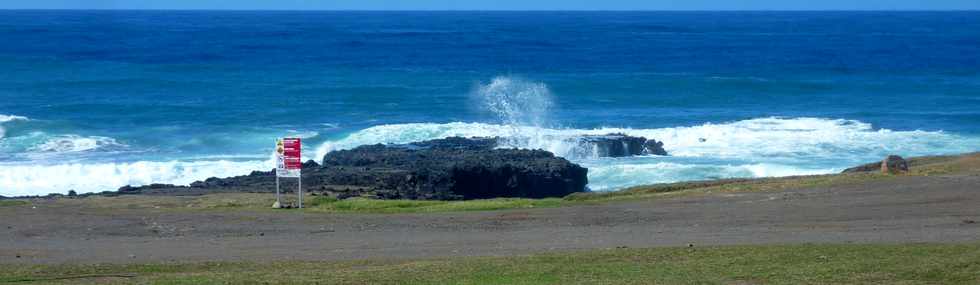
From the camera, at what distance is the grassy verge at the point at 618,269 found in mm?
13672

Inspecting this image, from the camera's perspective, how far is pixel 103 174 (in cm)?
3734

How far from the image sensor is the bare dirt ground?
56.9ft

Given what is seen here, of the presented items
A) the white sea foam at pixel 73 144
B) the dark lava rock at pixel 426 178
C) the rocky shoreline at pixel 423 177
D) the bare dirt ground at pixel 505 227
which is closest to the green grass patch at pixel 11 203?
the bare dirt ground at pixel 505 227

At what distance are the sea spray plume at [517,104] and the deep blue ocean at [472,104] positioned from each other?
5.9 inches

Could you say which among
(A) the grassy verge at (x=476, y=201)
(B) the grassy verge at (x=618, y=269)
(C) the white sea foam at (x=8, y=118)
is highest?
(C) the white sea foam at (x=8, y=118)

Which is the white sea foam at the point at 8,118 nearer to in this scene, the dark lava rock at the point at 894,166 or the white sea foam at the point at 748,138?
the white sea foam at the point at 748,138

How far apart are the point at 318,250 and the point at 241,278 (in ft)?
11.0

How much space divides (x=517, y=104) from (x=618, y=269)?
39322 millimetres

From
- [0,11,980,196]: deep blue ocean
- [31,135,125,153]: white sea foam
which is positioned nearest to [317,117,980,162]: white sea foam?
[0,11,980,196]: deep blue ocean

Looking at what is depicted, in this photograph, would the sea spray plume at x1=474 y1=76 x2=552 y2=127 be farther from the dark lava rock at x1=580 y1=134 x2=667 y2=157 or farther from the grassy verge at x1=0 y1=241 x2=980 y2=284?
the grassy verge at x1=0 y1=241 x2=980 y2=284

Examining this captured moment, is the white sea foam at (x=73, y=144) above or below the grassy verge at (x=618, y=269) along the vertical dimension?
above

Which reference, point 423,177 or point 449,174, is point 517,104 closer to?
point 449,174

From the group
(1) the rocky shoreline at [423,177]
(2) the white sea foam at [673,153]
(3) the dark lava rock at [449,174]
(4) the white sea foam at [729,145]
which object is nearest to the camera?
(1) the rocky shoreline at [423,177]

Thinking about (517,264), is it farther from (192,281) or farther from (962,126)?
(962,126)
